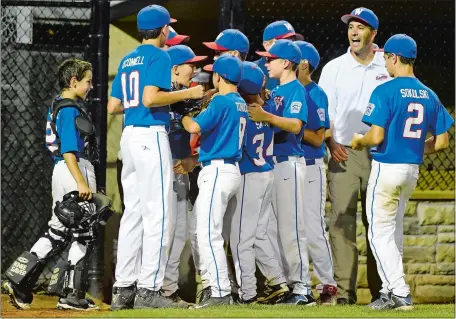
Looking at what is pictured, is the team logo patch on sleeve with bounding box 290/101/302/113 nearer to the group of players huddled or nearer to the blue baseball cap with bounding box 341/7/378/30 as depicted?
the group of players huddled

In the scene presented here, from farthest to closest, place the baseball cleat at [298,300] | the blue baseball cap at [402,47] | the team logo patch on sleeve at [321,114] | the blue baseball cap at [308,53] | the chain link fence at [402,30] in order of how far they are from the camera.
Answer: the chain link fence at [402,30], the blue baseball cap at [308,53], the team logo patch on sleeve at [321,114], the baseball cleat at [298,300], the blue baseball cap at [402,47]

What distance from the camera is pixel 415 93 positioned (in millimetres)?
7629

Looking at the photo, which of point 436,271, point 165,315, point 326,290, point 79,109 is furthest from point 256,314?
point 436,271

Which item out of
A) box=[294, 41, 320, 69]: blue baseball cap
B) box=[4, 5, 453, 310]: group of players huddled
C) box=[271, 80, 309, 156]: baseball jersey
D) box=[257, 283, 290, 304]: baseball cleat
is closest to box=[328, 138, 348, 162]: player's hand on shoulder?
box=[4, 5, 453, 310]: group of players huddled

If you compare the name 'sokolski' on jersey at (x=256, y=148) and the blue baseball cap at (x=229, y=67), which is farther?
the name 'sokolski' on jersey at (x=256, y=148)

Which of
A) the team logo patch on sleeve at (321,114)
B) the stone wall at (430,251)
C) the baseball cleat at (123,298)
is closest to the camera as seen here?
the baseball cleat at (123,298)

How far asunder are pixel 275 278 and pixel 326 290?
1.81 feet

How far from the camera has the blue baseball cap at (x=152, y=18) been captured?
295 inches

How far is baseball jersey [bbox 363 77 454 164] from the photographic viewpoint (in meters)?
7.57

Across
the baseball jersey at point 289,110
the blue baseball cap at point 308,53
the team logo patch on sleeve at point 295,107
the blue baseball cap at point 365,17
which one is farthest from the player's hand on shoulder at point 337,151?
the blue baseball cap at point 365,17

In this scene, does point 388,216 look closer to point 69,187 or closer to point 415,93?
point 415,93

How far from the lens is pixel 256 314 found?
6.92m

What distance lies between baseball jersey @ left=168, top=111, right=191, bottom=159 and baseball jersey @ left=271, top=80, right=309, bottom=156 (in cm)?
70

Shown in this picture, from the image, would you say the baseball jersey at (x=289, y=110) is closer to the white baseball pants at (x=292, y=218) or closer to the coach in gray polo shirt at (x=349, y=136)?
the white baseball pants at (x=292, y=218)
